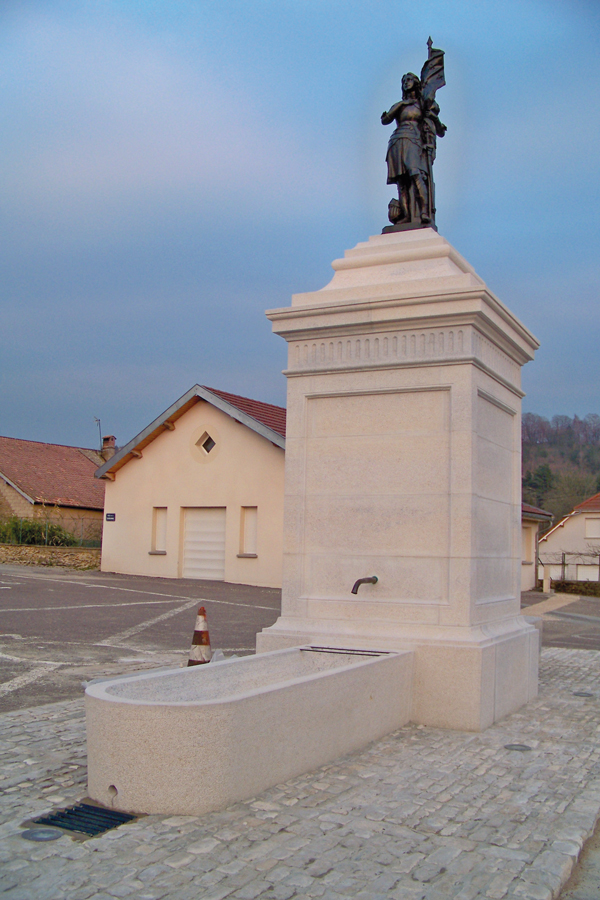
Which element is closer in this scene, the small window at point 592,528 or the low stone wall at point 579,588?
the low stone wall at point 579,588

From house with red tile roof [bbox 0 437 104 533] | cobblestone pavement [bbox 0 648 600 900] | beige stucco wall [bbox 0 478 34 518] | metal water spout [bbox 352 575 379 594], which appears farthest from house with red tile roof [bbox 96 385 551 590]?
cobblestone pavement [bbox 0 648 600 900]

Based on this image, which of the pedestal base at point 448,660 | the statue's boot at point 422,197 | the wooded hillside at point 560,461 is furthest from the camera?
the wooded hillside at point 560,461

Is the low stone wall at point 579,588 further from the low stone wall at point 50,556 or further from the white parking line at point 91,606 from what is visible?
the white parking line at point 91,606

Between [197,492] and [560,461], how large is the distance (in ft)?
186

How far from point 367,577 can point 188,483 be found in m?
17.8

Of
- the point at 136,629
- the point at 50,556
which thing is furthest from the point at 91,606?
the point at 50,556

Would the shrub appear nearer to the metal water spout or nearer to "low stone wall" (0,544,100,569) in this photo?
"low stone wall" (0,544,100,569)

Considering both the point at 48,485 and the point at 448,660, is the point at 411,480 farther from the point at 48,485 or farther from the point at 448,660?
the point at 48,485

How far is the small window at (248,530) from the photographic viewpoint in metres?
23.3

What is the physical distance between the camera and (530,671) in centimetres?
778

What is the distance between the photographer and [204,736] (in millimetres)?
4180

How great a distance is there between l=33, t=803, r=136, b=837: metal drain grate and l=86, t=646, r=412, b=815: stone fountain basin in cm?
6

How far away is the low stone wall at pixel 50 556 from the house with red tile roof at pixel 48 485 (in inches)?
162

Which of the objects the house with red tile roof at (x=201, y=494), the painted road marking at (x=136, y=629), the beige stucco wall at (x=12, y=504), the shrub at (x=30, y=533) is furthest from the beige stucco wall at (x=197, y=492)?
the beige stucco wall at (x=12, y=504)
